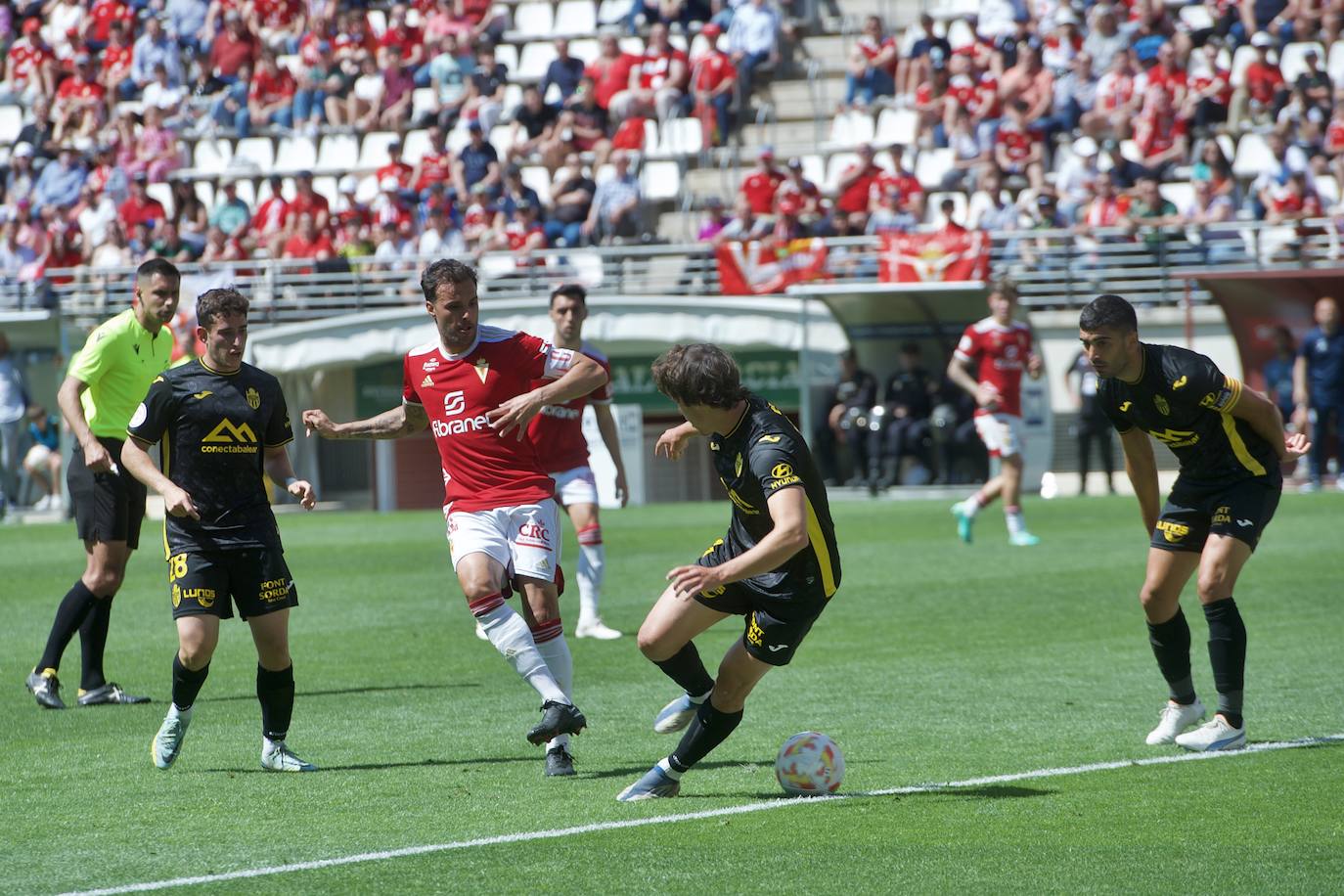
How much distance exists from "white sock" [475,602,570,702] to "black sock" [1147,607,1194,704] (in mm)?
2557

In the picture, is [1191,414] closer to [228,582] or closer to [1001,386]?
[228,582]

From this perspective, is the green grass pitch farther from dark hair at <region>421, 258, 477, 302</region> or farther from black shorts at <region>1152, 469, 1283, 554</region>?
dark hair at <region>421, 258, 477, 302</region>

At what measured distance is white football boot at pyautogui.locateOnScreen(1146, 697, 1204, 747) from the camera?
7.59 metres

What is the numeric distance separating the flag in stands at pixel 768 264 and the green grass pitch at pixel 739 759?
10.5 meters

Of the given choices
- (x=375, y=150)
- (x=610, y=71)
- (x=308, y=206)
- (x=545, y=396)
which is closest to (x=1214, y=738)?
(x=545, y=396)

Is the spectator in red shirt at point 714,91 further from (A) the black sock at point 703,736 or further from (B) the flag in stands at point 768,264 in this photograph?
(A) the black sock at point 703,736

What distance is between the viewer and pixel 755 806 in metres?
6.43

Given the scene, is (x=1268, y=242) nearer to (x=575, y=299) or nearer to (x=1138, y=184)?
(x=1138, y=184)

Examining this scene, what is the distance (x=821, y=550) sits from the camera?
6363mm

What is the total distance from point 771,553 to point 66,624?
4953 millimetres

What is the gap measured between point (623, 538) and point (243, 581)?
11.4m

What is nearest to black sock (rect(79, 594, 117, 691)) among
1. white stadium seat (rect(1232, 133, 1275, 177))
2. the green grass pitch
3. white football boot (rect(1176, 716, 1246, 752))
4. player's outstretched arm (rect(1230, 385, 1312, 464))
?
the green grass pitch

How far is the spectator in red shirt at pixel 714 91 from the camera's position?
2886 centimetres

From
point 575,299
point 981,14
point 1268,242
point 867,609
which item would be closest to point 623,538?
point 867,609
